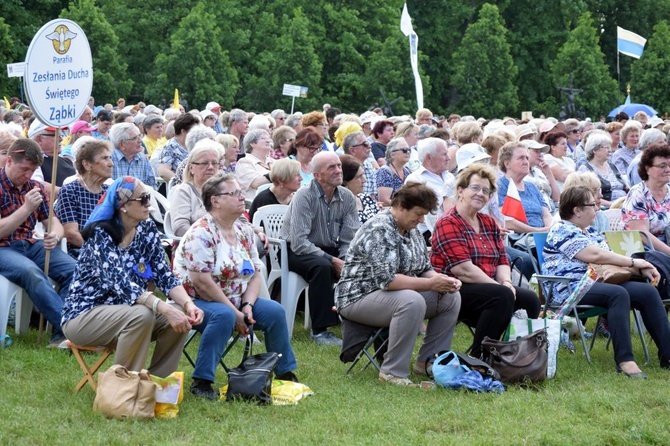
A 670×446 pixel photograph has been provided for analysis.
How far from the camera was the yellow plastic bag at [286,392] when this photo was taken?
21.3 feet

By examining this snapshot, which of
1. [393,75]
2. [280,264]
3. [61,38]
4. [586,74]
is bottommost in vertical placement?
[393,75]

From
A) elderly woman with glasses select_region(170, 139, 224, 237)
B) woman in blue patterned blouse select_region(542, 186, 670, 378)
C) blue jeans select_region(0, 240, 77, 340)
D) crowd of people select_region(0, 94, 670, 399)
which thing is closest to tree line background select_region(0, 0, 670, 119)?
crowd of people select_region(0, 94, 670, 399)

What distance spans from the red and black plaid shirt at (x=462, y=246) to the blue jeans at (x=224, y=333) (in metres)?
1.38

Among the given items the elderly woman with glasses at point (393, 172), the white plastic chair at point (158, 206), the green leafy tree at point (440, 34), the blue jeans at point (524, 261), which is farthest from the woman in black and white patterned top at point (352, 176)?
the green leafy tree at point (440, 34)

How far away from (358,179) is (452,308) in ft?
6.72

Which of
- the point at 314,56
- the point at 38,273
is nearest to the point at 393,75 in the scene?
the point at 314,56

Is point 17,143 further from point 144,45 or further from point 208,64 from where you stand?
point 144,45

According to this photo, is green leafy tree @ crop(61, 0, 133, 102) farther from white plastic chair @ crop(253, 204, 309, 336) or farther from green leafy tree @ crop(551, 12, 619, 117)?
white plastic chair @ crop(253, 204, 309, 336)

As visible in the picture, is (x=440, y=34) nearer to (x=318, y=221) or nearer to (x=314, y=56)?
(x=314, y=56)

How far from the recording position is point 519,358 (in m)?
7.12

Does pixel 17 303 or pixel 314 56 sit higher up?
Result: pixel 314 56

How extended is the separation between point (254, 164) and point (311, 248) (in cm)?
269

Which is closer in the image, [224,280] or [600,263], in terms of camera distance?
[224,280]

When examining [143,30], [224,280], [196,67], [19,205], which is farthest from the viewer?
[143,30]
